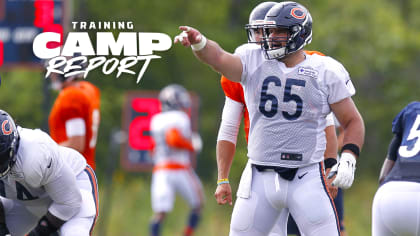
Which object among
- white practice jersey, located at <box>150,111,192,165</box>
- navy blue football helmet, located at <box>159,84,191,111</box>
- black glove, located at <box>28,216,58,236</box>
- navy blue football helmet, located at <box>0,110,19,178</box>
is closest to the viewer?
navy blue football helmet, located at <box>0,110,19,178</box>

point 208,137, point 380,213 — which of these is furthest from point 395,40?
point 380,213

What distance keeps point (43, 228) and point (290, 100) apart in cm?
177

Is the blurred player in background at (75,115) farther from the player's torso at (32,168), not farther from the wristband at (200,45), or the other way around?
the wristband at (200,45)

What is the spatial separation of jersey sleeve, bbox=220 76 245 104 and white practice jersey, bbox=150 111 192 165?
6.58 m

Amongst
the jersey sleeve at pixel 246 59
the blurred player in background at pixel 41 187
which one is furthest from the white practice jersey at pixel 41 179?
the jersey sleeve at pixel 246 59

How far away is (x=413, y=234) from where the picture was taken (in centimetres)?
554

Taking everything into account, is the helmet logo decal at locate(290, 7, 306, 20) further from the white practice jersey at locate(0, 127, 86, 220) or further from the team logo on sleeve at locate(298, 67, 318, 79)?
the white practice jersey at locate(0, 127, 86, 220)

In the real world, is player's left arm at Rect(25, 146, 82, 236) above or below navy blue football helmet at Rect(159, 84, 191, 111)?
above

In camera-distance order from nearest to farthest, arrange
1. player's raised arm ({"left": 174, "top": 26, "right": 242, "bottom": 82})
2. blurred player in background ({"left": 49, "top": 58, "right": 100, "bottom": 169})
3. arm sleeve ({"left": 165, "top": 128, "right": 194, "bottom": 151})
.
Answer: player's raised arm ({"left": 174, "top": 26, "right": 242, "bottom": 82}), blurred player in background ({"left": 49, "top": 58, "right": 100, "bottom": 169}), arm sleeve ({"left": 165, "top": 128, "right": 194, "bottom": 151})

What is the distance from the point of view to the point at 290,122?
5.27 meters

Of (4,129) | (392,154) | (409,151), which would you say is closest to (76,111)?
(4,129)

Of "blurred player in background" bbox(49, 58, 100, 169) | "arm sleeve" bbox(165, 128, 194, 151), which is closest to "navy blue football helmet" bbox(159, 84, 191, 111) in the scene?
"arm sleeve" bbox(165, 128, 194, 151)

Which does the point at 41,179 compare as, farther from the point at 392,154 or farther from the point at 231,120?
the point at 392,154

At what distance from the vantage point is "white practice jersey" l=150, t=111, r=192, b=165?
1228 centimetres
